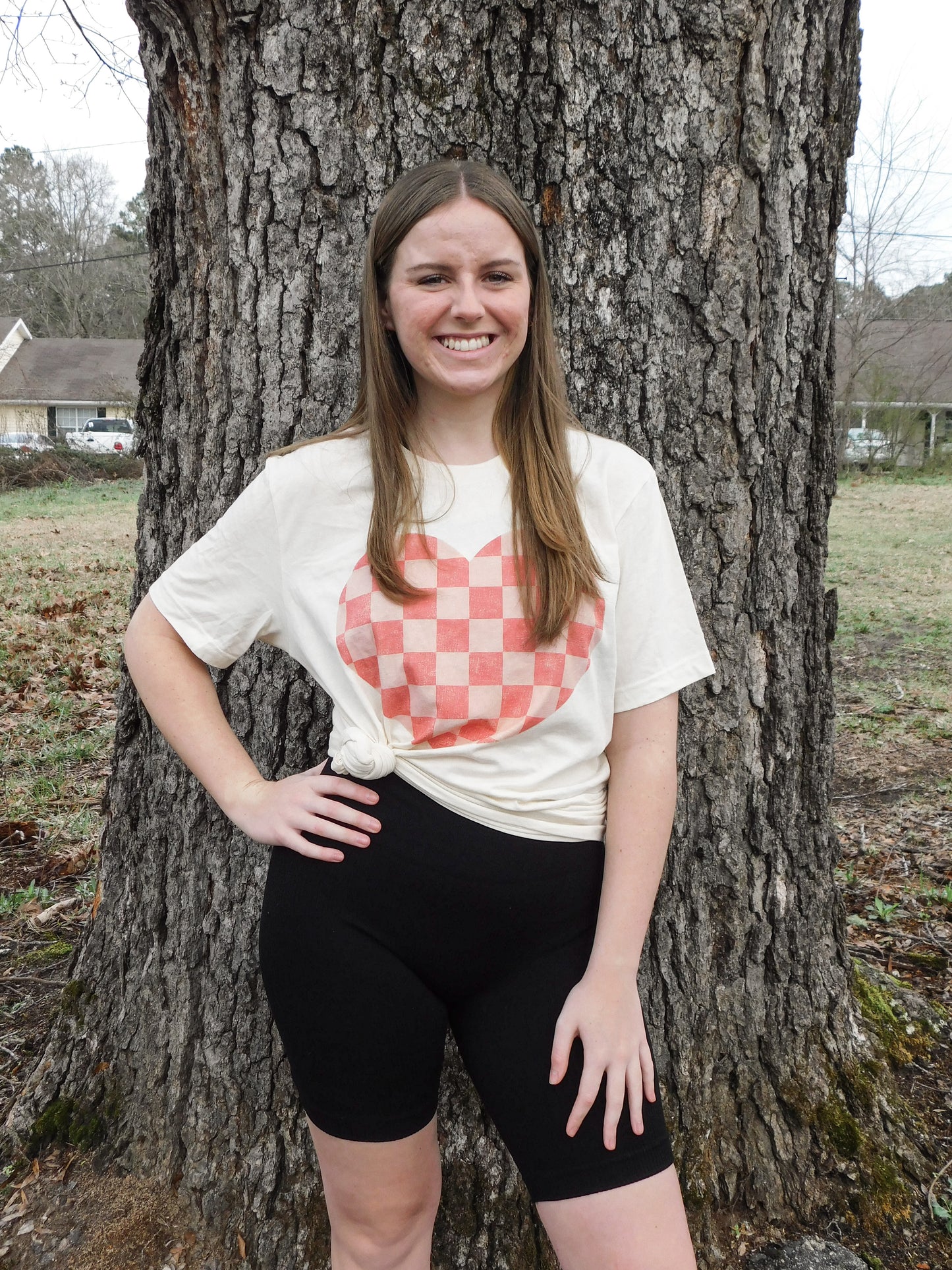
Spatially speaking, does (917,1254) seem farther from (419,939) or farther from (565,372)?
(565,372)

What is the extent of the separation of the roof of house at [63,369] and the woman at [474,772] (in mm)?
34982

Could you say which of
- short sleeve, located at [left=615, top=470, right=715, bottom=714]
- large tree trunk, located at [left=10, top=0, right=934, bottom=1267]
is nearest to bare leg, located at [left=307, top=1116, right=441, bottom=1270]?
large tree trunk, located at [left=10, top=0, right=934, bottom=1267]

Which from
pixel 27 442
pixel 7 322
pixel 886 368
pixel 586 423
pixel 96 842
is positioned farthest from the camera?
pixel 7 322

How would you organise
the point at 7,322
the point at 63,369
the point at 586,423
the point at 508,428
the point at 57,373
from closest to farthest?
the point at 508,428
the point at 586,423
the point at 57,373
the point at 63,369
the point at 7,322

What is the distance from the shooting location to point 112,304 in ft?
114

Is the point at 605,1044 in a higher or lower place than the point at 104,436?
lower

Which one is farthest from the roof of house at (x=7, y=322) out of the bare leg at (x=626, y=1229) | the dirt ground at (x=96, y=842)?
the bare leg at (x=626, y=1229)

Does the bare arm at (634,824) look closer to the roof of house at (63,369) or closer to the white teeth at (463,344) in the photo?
the white teeth at (463,344)

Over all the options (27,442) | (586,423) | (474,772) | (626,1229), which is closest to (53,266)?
(27,442)

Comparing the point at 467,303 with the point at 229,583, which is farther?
the point at 229,583

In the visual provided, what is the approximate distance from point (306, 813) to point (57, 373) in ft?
126

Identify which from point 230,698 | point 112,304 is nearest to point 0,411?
point 112,304

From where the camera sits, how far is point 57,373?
3562cm

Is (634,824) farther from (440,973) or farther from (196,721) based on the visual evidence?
(196,721)
